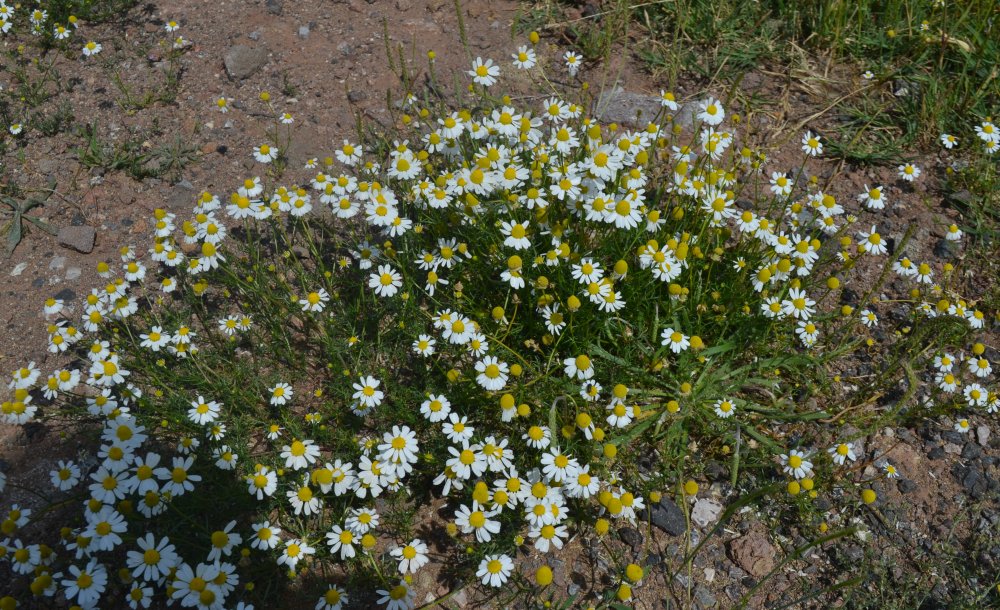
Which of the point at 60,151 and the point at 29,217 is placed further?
the point at 60,151

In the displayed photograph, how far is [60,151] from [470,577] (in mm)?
4025

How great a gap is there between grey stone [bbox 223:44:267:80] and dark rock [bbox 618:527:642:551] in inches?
166

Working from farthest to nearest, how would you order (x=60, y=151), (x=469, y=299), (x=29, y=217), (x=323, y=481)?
(x=60, y=151)
(x=29, y=217)
(x=469, y=299)
(x=323, y=481)

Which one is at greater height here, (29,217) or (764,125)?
(29,217)

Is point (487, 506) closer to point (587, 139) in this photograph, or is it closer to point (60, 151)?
point (587, 139)

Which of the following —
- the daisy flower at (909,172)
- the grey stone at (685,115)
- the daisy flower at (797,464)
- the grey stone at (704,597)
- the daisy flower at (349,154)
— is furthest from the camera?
the grey stone at (685,115)

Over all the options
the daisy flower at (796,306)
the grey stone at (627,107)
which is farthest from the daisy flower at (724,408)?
the grey stone at (627,107)

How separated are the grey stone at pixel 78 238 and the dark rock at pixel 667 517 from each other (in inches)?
143

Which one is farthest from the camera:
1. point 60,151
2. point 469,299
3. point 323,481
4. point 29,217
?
point 60,151

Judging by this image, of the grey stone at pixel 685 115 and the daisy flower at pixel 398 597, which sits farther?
the grey stone at pixel 685 115

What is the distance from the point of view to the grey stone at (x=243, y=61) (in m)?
5.26

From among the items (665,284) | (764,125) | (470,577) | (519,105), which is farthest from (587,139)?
(470,577)

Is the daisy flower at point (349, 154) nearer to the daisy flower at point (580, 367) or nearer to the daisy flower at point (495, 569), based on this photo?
the daisy flower at point (580, 367)

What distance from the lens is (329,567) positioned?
3.19 m
